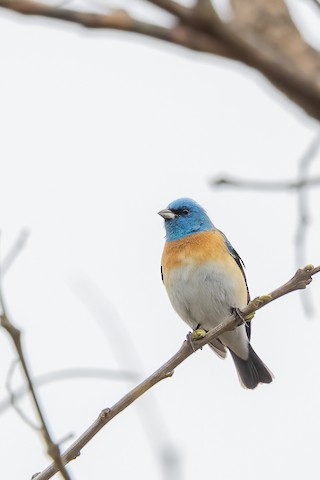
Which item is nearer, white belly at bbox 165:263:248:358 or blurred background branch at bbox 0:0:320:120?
blurred background branch at bbox 0:0:320:120

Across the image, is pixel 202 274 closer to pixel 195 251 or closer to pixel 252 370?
pixel 195 251

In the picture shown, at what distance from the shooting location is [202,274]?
7.80 m

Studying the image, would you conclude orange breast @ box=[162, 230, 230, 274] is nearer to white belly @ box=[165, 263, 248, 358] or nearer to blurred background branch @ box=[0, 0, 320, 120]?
white belly @ box=[165, 263, 248, 358]

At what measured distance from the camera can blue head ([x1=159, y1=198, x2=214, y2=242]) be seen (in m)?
8.50

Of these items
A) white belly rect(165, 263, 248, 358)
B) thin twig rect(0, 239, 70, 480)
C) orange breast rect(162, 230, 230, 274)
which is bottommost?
thin twig rect(0, 239, 70, 480)

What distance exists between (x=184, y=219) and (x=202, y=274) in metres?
1.07

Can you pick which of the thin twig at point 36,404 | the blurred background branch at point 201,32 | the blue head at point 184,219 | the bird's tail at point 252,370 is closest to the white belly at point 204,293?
the blue head at point 184,219

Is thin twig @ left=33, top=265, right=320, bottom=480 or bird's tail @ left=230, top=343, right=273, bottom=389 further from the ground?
bird's tail @ left=230, top=343, right=273, bottom=389

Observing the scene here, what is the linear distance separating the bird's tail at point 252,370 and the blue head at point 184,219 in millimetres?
1686

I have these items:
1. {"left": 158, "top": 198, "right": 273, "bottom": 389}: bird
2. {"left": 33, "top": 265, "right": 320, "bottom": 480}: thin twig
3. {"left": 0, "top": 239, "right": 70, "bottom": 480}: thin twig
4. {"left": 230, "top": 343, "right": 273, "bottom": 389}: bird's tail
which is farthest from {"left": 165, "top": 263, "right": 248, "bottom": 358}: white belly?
{"left": 0, "top": 239, "right": 70, "bottom": 480}: thin twig

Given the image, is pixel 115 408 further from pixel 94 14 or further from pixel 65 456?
pixel 94 14

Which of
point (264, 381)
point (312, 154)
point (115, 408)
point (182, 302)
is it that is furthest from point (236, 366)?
point (312, 154)

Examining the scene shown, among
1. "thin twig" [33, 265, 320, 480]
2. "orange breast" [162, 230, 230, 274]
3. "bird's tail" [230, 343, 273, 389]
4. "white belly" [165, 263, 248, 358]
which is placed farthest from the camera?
"bird's tail" [230, 343, 273, 389]

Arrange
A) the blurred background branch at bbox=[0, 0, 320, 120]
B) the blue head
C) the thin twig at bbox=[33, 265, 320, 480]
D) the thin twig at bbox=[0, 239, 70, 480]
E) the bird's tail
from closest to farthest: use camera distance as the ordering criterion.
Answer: the blurred background branch at bbox=[0, 0, 320, 120], the thin twig at bbox=[0, 239, 70, 480], the thin twig at bbox=[33, 265, 320, 480], the blue head, the bird's tail
